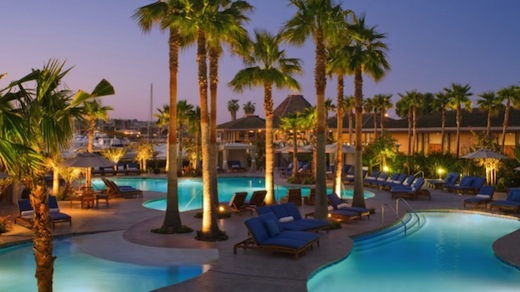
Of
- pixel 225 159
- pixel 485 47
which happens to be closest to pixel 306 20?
pixel 225 159

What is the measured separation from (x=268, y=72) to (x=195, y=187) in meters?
13.5

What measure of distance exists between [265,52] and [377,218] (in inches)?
291

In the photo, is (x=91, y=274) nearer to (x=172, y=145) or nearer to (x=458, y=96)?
(x=172, y=145)

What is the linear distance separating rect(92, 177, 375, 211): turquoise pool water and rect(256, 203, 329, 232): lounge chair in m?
8.58

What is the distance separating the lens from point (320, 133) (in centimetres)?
1474

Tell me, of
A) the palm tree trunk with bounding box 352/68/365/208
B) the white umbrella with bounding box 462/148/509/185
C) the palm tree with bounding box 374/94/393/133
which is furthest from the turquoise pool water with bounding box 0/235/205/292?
the palm tree with bounding box 374/94/393/133

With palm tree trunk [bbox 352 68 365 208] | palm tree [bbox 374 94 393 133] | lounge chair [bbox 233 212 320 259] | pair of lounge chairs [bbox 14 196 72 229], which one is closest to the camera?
lounge chair [bbox 233 212 320 259]

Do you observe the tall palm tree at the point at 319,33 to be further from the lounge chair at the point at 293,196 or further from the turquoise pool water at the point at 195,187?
the turquoise pool water at the point at 195,187

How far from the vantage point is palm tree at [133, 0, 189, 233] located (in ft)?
42.7

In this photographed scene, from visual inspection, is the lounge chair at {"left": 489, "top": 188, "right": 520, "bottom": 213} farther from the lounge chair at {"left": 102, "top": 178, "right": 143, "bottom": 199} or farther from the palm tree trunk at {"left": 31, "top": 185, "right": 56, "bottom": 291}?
the palm tree trunk at {"left": 31, "top": 185, "right": 56, "bottom": 291}

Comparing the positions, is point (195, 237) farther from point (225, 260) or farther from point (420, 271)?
point (420, 271)

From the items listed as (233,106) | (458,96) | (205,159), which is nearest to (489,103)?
(458,96)

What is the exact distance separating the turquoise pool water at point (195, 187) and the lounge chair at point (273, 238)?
33.6 feet

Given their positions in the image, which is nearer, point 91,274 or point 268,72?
point 91,274
